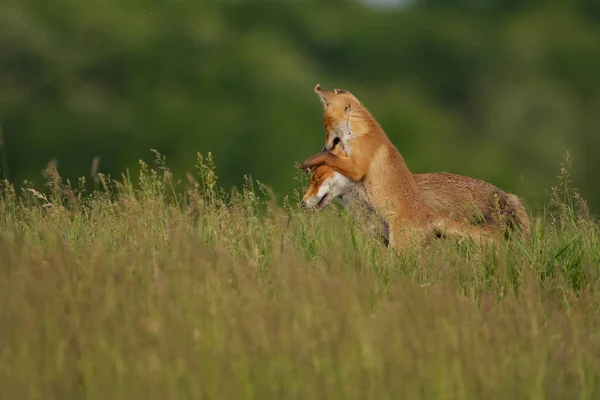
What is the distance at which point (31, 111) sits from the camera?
19438mm

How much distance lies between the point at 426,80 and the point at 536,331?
63.2 feet

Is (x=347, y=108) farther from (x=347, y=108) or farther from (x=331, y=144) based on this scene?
(x=331, y=144)

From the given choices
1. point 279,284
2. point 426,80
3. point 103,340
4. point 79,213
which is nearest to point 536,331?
point 279,284

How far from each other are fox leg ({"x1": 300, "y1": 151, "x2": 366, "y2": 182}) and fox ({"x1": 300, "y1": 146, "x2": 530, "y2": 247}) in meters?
0.08

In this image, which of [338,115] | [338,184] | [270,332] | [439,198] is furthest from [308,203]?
[270,332]

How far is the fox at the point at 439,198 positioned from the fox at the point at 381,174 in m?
0.06

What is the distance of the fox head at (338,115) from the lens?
7.95 m

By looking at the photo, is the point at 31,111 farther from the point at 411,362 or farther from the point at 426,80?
the point at 411,362

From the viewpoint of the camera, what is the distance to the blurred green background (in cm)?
1889

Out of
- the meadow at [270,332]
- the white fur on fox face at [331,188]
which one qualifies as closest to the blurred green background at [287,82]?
the white fur on fox face at [331,188]

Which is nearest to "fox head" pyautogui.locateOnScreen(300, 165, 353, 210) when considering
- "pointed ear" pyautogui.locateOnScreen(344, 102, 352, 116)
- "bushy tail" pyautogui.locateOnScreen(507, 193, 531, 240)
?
"pointed ear" pyautogui.locateOnScreen(344, 102, 352, 116)

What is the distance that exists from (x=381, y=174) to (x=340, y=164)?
0.96 ft

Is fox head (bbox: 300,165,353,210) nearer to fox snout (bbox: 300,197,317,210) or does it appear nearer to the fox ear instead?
fox snout (bbox: 300,197,317,210)

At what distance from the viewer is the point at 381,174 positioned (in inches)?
303
